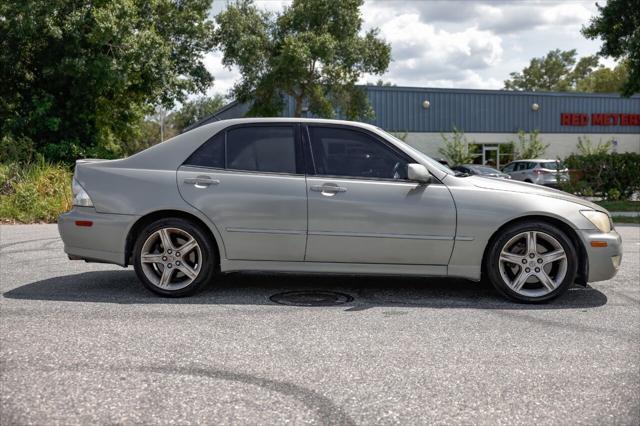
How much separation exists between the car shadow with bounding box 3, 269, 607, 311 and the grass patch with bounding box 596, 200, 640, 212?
1399cm

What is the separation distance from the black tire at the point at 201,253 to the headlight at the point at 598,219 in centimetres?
322

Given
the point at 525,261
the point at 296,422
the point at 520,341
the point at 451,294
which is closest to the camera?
the point at 296,422

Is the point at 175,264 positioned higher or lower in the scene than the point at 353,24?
lower

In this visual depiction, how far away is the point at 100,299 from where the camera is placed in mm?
5805

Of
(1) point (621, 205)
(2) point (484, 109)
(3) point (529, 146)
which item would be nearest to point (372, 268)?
(1) point (621, 205)

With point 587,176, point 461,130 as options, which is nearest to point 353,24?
point 461,130

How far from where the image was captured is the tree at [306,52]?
1299 inches

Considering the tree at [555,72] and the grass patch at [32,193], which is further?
the tree at [555,72]

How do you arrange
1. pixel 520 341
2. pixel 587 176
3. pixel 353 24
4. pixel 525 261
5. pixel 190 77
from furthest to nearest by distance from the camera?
1. pixel 353 24
2. pixel 190 77
3. pixel 587 176
4. pixel 525 261
5. pixel 520 341

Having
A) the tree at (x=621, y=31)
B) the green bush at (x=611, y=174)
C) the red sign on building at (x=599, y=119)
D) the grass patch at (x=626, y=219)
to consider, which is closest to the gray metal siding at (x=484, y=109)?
the red sign on building at (x=599, y=119)

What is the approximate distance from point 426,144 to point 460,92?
13.7 feet

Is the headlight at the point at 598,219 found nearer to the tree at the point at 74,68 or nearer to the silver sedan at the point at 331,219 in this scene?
the silver sedan at the point at 331,219

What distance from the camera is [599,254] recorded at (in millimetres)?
5711

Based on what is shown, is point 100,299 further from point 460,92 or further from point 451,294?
point 460,92
